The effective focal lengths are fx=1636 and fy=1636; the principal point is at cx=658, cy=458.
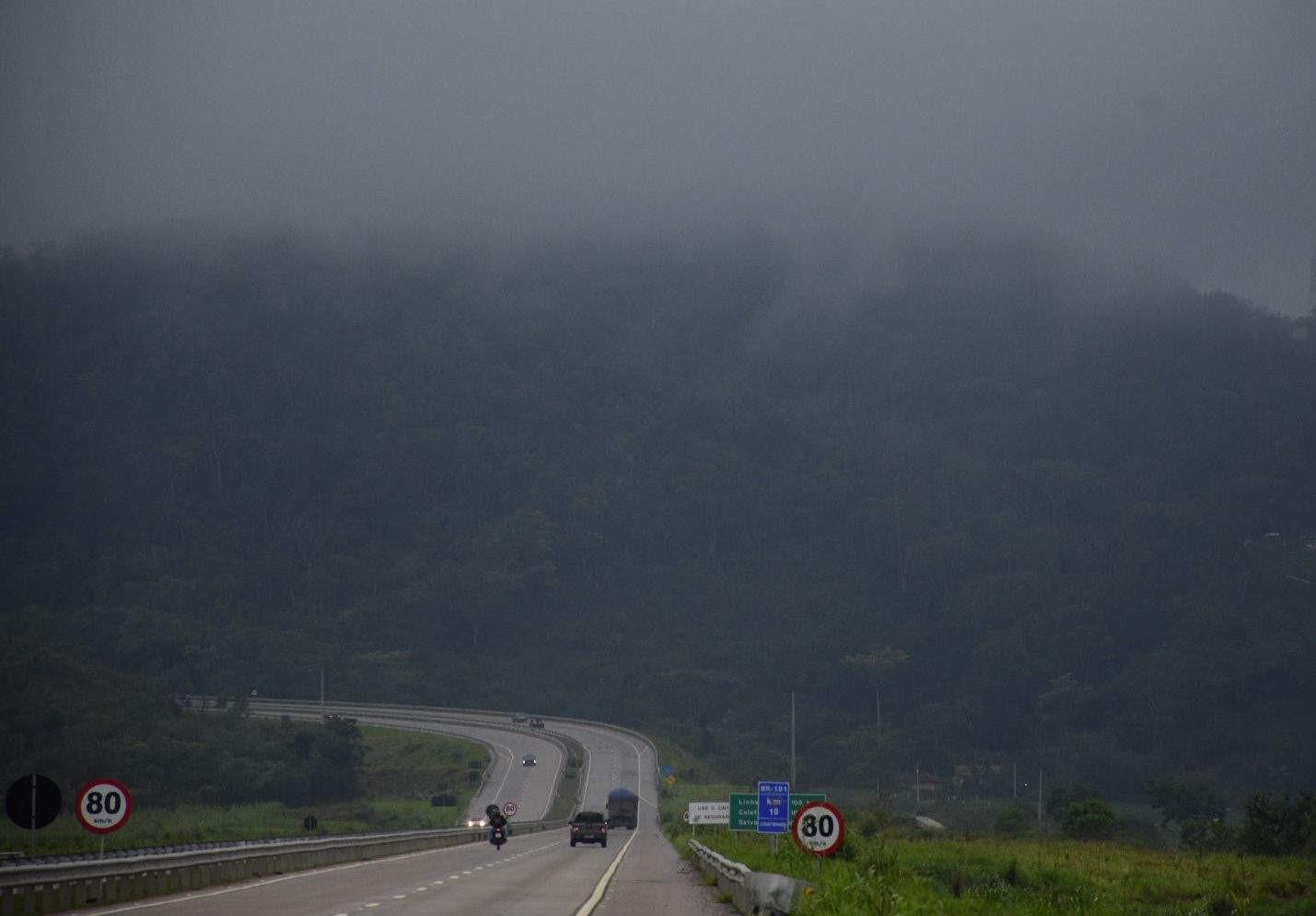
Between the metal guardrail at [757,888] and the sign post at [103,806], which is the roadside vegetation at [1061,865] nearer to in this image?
the metal guardrail at [757,888]

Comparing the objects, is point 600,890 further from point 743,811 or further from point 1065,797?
point 1065,797

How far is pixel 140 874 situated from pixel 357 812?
88.0 m

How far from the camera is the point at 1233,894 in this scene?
47.4 m

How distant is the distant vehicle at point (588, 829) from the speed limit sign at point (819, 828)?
1914 inches

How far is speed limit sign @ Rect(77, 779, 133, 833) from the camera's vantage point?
2967 cm

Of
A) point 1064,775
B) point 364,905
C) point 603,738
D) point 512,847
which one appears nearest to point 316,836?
point 512,847

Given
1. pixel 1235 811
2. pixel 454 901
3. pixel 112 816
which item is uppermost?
pixel 112 816

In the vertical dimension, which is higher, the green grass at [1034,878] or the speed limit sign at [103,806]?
the speed limit sign at [103,806]

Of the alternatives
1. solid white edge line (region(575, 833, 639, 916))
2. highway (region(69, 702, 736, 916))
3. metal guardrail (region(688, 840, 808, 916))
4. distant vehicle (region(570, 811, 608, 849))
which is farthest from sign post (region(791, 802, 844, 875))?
distant vehicle (region(570, 811, 608, 849))

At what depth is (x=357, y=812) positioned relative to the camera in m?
119

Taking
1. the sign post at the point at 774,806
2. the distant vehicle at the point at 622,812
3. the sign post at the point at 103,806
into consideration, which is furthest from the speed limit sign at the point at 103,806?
the distant vehicle at the point at 622,812

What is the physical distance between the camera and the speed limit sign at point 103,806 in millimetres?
29672

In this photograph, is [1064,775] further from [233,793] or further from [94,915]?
[94,915]

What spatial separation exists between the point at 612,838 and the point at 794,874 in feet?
187
